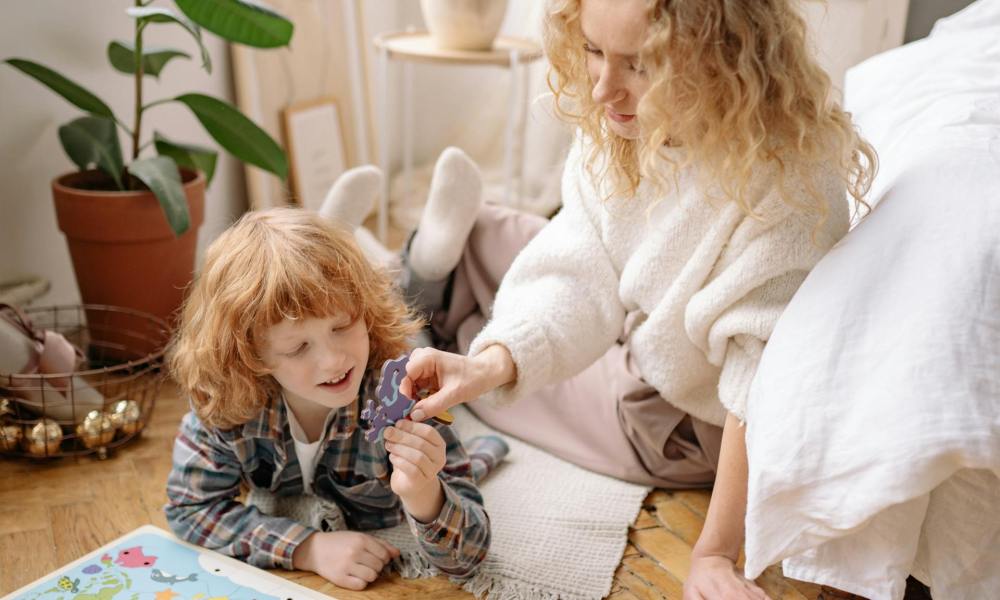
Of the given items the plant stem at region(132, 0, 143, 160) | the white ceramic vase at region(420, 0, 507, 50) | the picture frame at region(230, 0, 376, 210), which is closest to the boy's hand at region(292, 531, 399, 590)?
the plant stem at region(132, 0, 143, 160)

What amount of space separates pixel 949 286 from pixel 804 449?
0.21m

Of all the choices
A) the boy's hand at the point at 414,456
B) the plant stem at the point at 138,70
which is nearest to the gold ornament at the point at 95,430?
the plant stem at the point at 138,70

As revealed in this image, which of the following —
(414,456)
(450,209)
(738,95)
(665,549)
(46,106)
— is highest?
(738,95)

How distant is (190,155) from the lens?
1.90 m

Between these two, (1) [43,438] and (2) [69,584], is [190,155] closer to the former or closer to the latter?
(1) [43,438]

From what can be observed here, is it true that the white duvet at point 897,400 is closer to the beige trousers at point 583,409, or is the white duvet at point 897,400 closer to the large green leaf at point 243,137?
the beige trousers at point 583,409

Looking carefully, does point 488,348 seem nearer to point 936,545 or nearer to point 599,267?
point 599,267

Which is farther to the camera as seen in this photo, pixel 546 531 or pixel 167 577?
pixel 546 531

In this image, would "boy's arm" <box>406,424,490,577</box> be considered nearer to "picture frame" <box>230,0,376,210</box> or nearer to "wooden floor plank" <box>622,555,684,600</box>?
"wooden floor plank" <box>622,555,684,600</box>

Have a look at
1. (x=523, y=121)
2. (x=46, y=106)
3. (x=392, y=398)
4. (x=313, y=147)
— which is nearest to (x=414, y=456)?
(x=392, y=398)

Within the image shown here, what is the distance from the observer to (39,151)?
188 cm

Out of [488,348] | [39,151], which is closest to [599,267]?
[488,348]

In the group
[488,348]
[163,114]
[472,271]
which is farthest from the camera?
[163,114]

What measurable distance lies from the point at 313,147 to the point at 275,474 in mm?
1378
